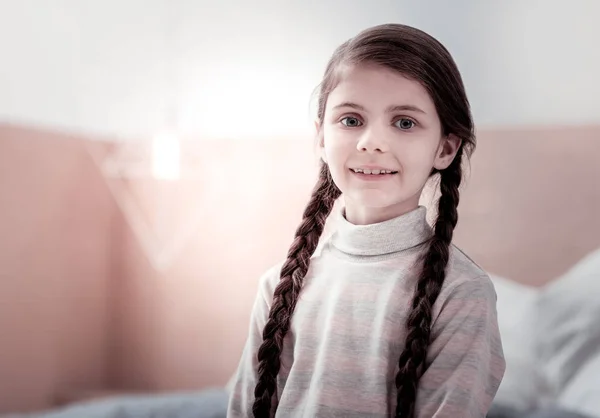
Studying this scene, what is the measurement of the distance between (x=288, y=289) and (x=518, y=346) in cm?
87

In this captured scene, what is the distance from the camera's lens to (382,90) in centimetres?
96

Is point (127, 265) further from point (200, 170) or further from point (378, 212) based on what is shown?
point (378, 212)

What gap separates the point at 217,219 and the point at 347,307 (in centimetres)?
151

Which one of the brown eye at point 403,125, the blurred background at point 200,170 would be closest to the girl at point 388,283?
the brown eye at point 403,125

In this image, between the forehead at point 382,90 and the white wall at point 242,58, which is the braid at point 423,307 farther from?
the white wall at point 242,58

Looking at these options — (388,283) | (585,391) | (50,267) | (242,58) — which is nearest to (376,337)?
(388,283)

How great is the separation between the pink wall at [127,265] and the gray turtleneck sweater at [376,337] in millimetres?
934

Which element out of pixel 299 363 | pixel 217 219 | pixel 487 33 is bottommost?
pixel 217 219

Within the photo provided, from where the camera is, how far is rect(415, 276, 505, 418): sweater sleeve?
89 cm

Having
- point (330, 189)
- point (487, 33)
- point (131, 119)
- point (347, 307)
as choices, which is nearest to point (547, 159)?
point (487, 33)

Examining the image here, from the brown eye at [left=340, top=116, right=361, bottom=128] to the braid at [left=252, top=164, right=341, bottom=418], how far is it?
0.17 meters

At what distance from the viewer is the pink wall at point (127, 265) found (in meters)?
2.29

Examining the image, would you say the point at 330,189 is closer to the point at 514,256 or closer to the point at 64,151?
the point at 514,256

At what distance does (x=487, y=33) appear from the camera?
1832 millimetres
